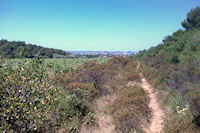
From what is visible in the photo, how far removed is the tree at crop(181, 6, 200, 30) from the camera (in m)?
29.3

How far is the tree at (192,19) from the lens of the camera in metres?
29.3

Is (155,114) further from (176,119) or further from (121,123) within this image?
(121,123)

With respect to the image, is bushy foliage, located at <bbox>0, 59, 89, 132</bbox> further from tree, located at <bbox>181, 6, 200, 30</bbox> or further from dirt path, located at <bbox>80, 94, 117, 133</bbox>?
tree, located at <bbox>181, 6, 200, 30</bbox>

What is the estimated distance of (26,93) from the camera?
3.25 metres

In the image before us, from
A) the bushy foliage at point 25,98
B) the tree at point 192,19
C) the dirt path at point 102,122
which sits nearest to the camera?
the bushy foliage at point 25,98

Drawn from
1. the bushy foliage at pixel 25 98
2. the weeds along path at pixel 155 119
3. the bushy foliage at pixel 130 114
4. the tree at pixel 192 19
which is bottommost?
the weeds along path at pixel 155 119

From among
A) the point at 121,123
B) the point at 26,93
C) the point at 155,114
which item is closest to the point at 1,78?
the point at 26,93

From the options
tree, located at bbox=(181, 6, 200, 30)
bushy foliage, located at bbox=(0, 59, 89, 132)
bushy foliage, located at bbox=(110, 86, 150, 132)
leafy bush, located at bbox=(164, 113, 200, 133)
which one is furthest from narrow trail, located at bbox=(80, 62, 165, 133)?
tree, located at bbox=(181, 6, 200, 30)

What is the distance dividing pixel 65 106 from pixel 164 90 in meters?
6.15

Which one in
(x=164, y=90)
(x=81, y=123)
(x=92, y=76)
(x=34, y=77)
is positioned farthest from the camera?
(x=92, y=76)

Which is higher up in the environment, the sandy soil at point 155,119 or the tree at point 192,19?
the tree at point 192,19

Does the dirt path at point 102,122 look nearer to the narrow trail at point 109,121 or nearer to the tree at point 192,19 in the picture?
the narrow trail at point 109,121

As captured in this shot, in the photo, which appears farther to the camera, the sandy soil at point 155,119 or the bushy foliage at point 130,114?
the sandy soil at point 155,119

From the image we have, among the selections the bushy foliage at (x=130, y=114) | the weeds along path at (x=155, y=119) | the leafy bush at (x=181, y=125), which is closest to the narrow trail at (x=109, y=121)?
the weeds along path at (x=155, y=119)
